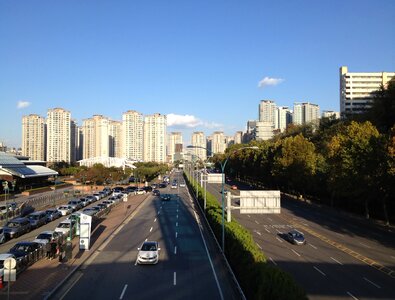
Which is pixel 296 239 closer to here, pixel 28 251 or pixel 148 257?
pixel 148 257

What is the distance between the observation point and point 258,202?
99.6ft

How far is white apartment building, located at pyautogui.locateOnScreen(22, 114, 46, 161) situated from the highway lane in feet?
520

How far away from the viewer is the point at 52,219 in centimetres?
4525

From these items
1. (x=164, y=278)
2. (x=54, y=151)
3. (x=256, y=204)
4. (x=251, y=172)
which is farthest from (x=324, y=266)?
(x=54, y=151)

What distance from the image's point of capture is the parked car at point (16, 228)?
33.4 meters

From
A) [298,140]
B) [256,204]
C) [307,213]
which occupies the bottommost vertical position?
[307,213]

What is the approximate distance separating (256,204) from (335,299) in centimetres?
1240

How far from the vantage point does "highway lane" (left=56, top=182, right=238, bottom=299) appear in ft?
61.6

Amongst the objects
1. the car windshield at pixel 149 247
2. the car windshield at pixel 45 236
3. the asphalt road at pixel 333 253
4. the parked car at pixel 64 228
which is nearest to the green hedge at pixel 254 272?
the asphalt road at pixel 333 253

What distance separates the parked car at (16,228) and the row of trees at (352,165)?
19.3 meters

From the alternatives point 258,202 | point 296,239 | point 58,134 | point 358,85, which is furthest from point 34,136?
point 258,202

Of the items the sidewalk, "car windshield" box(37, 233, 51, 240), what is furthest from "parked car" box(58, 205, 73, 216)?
"car windshield" box(37, 233, 51, 240)

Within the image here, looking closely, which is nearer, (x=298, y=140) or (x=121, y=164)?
(x=298, y=140)

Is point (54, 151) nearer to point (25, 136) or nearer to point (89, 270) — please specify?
point (25, 136)
